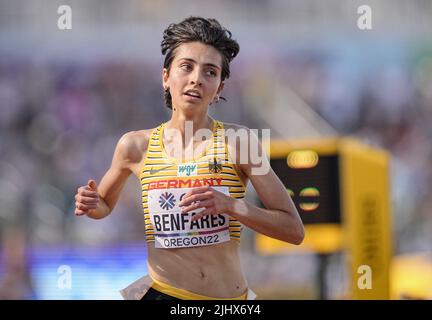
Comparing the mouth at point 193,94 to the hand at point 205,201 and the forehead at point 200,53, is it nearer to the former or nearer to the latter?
the forehead at point 200,53

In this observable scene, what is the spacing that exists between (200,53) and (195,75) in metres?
0.12

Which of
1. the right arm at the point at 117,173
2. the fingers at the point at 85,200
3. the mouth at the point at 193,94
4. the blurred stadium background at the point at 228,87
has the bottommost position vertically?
the fingers at the point at 85,200

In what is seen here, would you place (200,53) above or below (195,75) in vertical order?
above

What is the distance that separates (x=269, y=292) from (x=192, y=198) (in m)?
4.04

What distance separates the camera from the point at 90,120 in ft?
34.9

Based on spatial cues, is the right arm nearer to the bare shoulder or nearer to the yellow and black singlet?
the bare shoulder

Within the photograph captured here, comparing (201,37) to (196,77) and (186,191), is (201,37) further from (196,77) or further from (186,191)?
(186,191)

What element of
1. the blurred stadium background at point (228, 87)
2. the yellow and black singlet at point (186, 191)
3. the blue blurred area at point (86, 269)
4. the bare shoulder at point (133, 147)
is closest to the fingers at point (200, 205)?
the yellow and black singlet at point (186, 191)

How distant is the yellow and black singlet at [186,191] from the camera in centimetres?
335

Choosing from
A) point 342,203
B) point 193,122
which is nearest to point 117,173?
point 193,122

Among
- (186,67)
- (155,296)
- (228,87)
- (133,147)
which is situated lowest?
(155,296)

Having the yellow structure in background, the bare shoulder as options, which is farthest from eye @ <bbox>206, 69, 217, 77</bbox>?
the yellow structure in background

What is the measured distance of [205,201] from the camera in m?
3.01

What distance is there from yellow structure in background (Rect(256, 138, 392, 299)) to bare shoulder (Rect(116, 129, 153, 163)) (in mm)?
1744
